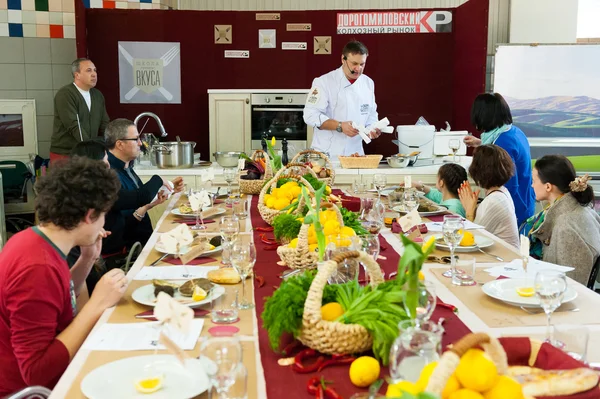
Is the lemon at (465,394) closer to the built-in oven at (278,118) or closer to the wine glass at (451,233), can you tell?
the wine glass at (451,233)

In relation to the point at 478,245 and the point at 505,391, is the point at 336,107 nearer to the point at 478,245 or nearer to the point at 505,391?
the point at 478,245

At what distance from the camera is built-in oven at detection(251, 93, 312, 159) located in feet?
22.9

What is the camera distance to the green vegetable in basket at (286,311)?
152 cm

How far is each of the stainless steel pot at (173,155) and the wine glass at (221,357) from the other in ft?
12.8

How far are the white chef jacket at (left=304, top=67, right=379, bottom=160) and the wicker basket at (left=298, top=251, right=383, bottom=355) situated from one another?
399 centimetres

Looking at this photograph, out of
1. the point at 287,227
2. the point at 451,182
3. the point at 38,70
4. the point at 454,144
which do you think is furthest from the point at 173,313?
the point at 38,70

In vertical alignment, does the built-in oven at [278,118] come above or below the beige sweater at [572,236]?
above

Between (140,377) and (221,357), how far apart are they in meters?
0.28

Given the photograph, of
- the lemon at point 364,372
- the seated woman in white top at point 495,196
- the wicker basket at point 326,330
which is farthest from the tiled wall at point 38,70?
the lemon at point 364,372

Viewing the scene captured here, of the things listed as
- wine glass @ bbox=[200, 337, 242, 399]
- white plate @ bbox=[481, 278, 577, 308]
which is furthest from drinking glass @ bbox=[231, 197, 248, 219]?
wine glass @ bbox=[200, 337, 242, 399]

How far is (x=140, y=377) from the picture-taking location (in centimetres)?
143

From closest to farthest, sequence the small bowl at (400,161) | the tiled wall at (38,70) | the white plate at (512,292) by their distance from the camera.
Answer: the white plate at (512,292) → the small bowl at (400,161) → the tiled wall at (38,70)

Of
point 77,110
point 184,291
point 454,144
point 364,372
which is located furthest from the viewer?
point 77,110

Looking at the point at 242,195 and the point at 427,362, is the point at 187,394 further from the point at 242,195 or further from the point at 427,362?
the point at 242,195
